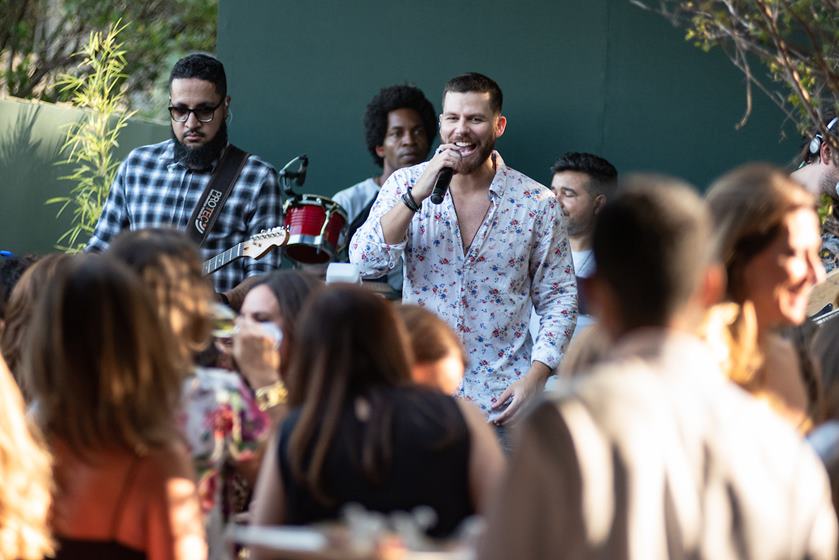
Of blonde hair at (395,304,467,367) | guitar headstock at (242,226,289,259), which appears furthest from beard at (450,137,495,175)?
blonde hair at (395,304,467,367)

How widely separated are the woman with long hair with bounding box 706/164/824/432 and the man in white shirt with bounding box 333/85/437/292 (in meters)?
4.49

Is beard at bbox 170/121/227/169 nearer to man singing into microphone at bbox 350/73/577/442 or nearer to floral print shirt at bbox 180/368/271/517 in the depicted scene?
man singing into microphone at bbox 350/73/577/442

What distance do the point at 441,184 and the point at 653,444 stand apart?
150 inches

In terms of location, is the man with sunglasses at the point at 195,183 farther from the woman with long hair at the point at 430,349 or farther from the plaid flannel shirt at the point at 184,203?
the woman with long hair at the point at 430,349

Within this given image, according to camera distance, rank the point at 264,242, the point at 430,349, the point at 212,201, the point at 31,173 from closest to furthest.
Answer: the point at 430,349 < the point at 264,242 < the point at 212,201 < the point at 31,173

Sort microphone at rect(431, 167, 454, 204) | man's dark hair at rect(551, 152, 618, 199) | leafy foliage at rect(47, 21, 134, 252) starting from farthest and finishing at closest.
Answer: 1. leafy foliage at rect(47, 21, 134, 252)
2. man's dark hair at rect(551, 152, 618, 199)
3. microphone at rect(431, 167, 454, 204)

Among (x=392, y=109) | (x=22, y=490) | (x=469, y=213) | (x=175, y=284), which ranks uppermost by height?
(x=392, y=109)

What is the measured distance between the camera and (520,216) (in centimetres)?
609

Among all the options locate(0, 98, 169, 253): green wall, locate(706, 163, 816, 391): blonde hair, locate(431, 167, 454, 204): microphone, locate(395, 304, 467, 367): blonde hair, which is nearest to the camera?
locate(706, 163, 816, 391): blonde hair

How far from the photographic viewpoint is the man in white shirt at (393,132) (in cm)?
763

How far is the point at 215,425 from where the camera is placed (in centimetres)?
350

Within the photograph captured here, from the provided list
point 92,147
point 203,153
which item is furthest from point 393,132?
point 92,147

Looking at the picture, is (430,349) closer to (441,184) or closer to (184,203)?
(441,184)

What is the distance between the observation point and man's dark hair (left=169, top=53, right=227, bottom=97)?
6.46 meters
